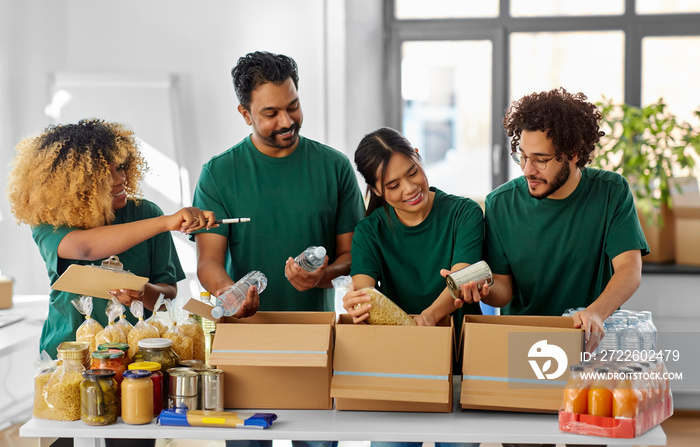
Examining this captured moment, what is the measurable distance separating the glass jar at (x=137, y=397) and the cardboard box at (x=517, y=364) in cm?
73

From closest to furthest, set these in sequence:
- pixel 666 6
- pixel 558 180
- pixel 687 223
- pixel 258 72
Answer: pixel 558 180
pixel 258 72
pixel 687 223
pixel 666 6

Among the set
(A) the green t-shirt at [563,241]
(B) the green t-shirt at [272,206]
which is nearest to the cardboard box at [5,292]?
(B) the green t-shirt at [272,206]

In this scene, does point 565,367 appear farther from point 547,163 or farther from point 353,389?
point 547,163

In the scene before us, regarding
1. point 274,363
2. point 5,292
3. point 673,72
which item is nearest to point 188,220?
point 274,363

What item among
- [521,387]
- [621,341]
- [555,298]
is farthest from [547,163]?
[521,387]

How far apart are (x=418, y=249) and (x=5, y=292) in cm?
226

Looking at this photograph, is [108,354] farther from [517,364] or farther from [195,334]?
[517,364]

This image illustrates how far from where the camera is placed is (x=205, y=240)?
2254 millimetres

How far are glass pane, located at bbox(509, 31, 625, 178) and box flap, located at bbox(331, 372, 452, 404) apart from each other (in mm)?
3073

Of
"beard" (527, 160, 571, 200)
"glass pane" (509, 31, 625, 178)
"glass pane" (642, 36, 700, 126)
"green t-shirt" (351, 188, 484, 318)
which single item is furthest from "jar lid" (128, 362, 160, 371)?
"glass pane" (642, 36, 700, 126)

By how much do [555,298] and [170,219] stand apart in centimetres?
113

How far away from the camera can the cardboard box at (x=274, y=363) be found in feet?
5.53

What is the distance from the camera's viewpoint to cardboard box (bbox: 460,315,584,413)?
1.67m

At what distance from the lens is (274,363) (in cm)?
167
